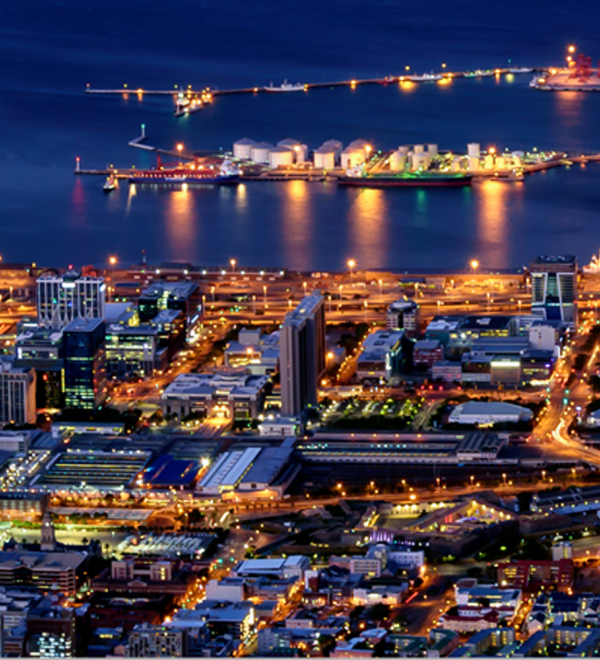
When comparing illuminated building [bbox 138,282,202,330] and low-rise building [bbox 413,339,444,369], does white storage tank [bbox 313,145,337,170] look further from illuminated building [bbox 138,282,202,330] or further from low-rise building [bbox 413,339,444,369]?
low-rise building [bbox 413,339,444,369]

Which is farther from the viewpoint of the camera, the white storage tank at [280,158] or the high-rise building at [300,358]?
the white storage tank at [280,158]

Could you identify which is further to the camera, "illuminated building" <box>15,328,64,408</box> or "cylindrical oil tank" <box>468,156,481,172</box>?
"cylindrical oil tank" <box>468,156,481,172</box>

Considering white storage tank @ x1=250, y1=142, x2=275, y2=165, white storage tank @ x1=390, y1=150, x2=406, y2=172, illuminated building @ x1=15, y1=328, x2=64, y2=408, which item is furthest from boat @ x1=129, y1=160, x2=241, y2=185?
illuminated building @ x1=15, y1=328, x2=64, y2=408

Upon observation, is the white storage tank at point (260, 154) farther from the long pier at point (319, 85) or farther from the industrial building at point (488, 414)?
the industrial building at point (488, 414)

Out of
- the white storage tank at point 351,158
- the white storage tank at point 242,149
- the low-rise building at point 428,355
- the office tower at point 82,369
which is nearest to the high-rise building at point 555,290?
the low-rise building at point 428,355

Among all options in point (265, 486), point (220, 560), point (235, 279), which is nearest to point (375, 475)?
point (265, 486)

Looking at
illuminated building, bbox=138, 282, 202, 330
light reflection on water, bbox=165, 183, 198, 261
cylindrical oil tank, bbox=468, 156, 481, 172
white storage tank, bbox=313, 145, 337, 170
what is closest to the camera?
illuminated building, bbox=138, 282, 202, 330

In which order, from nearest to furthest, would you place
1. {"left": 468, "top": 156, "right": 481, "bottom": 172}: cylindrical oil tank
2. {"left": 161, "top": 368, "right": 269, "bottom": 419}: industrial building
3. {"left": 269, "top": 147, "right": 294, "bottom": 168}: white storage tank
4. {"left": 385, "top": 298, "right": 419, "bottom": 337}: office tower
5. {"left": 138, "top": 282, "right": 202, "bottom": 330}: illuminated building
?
{"left": 161, "top": 368, "right": 269, "bottom": 419}: industrial building < {"left": 385, "top": 298, "right": 419, "bottom": 337}: office tower < {"left": 138, "top": 282, "right": 202, "bottom": 330}: illuminated building < {"left": 468, "top": 156, "right": 481, "bottom": 172}: cylindrical oil tank < {"left": 269, "top": 147, "right": 294, "bottom": 168}: white storage tank
